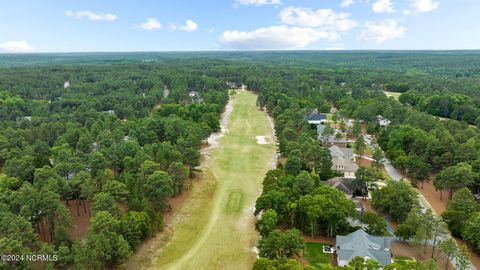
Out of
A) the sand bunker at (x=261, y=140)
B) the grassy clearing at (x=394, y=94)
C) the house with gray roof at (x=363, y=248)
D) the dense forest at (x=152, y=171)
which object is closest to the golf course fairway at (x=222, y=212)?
the sand bunker at (x=261, y=140)

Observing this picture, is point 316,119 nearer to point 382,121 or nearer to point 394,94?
point 382,121

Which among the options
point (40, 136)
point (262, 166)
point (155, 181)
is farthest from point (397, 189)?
point (40, 136)

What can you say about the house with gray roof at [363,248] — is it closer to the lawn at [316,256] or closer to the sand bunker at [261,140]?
the lawn at [316,256]

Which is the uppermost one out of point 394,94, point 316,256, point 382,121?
point 394,94

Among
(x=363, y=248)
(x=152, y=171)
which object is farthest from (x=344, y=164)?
(x=152, y=171)

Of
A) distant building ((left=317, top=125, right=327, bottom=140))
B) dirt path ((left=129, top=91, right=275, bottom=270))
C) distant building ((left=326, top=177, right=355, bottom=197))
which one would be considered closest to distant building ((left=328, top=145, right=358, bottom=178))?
distant building ((left=326, top=177, right=355, bottom=197))

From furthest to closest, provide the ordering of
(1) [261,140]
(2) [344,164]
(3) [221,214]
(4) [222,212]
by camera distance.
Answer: (1) [261,140] < (2) [344,164] < (4) [222,212] < (3) [221,214]
